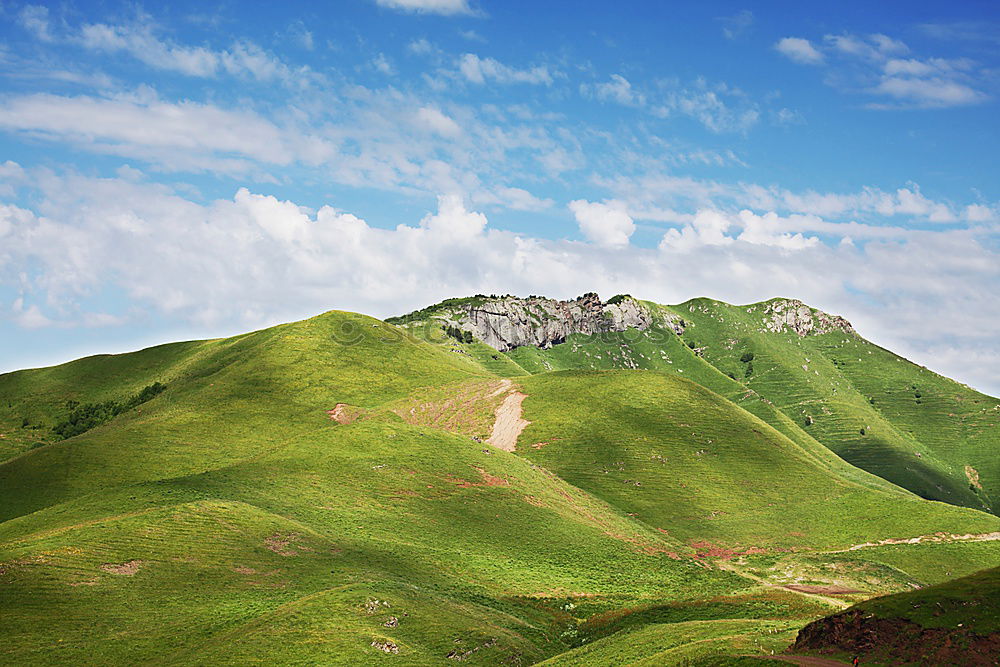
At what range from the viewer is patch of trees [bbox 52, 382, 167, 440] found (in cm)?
17388

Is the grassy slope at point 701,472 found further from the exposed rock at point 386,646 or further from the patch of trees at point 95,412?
the patch of trees at point 95,412

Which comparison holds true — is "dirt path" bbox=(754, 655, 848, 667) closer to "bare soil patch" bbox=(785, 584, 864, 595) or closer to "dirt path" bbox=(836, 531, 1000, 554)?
"bare soil patch" bbox=(785, 584, 864, 595)

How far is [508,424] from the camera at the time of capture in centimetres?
14988

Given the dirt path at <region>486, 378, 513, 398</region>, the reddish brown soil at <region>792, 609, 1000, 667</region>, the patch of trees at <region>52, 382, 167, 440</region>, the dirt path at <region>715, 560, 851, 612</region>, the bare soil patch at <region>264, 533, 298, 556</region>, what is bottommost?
the dirt path at <region>715, 560, 851, 612</region>

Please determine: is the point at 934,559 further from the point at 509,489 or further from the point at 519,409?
the point at 519,409

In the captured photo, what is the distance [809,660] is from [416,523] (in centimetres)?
6012

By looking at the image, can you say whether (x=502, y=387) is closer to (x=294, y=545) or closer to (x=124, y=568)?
(x=294, y=545)

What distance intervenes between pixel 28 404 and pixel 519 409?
440 ft

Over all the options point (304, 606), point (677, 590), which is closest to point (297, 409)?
point (677, 590)

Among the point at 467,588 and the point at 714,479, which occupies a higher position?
the point at 714,479

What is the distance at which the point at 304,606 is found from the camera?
164 feet

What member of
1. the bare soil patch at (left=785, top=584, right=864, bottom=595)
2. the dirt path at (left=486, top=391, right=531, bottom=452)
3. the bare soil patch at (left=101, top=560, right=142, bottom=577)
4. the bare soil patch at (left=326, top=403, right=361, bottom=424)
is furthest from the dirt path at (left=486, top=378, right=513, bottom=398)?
the bare soil patch at (left=101, top=560, right=142, bottom=577)

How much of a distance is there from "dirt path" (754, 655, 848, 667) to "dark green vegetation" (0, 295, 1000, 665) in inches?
76.0

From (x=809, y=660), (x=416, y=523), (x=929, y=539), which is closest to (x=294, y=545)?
(x=416, y=523)
